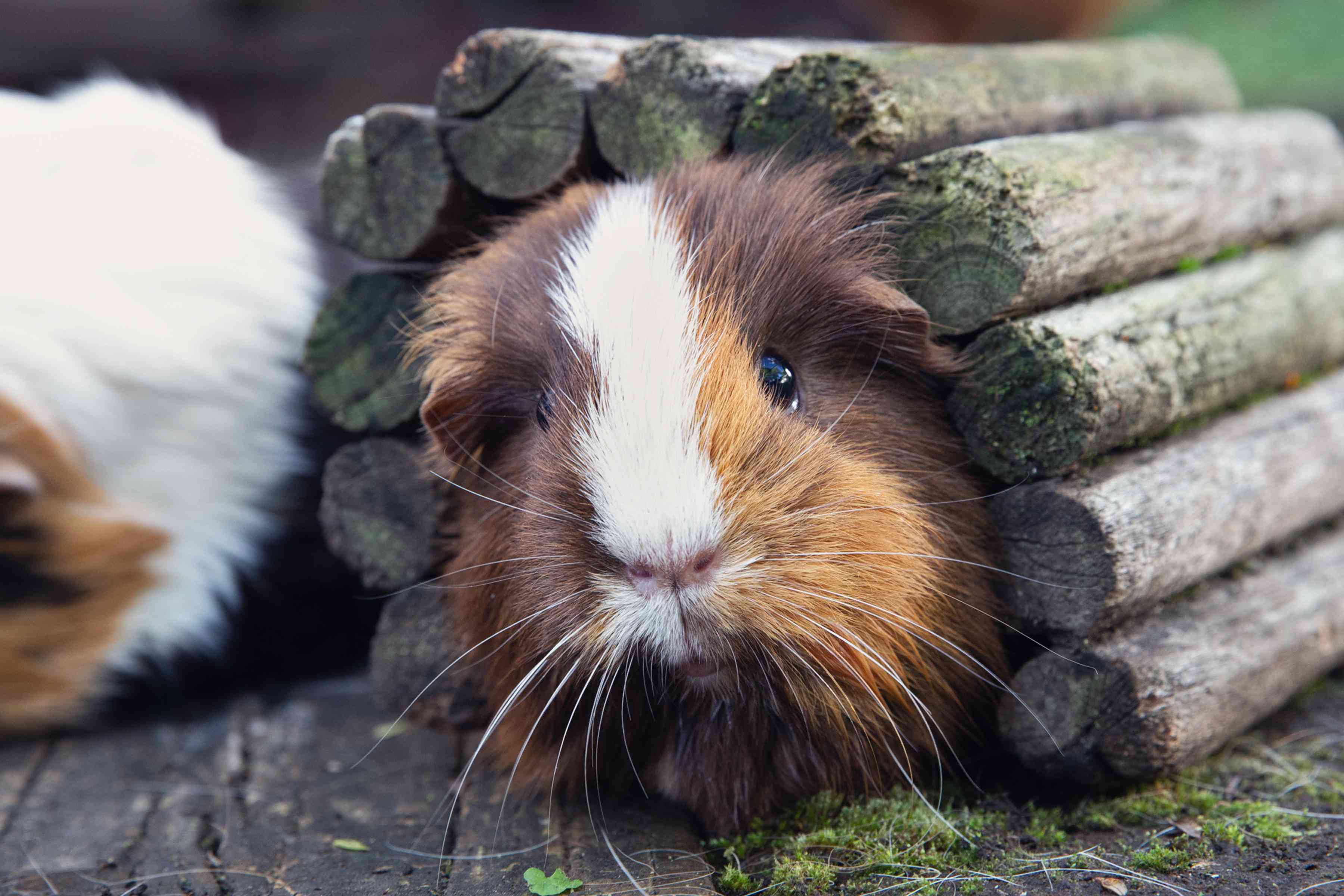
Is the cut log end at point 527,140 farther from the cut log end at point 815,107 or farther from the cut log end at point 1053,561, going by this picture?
the cut log end at point 1053,561

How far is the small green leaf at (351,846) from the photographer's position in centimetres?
198

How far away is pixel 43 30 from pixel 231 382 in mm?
4223

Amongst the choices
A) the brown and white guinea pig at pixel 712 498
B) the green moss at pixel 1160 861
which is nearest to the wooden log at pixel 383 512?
the brown and white guinea pig at pixel 712 498

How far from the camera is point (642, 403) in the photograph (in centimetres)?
165

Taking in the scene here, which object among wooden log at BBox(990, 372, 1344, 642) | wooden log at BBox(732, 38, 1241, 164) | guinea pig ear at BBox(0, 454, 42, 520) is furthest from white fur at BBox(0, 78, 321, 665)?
wooden log at BBox(990, 372, 1344, 642)

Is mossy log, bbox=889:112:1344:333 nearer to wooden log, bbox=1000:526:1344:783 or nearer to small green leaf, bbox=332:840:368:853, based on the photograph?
wooden log, bbox=1000:526:1344:783

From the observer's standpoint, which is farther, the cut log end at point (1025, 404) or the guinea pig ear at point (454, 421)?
the guinea pig ear at point (454, 421)

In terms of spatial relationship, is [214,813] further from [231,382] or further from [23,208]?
[23,208]

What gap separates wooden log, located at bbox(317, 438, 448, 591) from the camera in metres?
2.31

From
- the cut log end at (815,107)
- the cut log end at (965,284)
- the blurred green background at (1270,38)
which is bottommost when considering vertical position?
the cut log end at (965,284)

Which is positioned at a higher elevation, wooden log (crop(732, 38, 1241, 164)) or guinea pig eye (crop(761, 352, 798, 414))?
wooden log (crop(732, 38, 1241, 164))

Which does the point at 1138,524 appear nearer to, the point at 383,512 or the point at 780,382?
the point at 780,382

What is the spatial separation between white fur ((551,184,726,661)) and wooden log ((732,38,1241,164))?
30 cm

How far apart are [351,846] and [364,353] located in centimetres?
98
